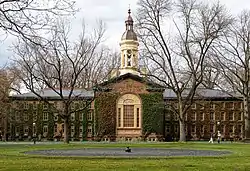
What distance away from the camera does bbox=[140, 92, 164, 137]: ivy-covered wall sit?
75.2 meters

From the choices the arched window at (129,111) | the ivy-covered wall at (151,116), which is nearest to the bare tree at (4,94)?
the arched window at (129,111)

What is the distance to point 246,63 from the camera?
58312 mm

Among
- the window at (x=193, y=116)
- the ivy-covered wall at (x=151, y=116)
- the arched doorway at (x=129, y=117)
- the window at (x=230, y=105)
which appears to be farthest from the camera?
the window at (x=193, y=116)

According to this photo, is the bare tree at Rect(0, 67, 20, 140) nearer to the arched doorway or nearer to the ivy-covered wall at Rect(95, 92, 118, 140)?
the ivy-covered wall at Rect(95, 92, 118, 140)

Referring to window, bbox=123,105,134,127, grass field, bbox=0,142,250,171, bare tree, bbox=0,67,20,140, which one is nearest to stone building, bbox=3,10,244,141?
window, bbox=123,105,134,127

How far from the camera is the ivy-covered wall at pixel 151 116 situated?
75250 mm

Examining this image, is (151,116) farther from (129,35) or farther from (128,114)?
(129,35)

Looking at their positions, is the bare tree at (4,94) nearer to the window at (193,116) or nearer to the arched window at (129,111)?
the arched window at (129,111)

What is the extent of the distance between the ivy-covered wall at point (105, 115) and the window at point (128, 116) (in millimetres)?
1664

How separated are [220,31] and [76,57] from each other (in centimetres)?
1517

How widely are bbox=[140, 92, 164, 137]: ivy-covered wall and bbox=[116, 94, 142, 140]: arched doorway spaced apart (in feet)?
2.38

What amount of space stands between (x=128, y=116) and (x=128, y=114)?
34 cm

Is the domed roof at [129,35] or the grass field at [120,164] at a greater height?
the domed roof at [129,35]

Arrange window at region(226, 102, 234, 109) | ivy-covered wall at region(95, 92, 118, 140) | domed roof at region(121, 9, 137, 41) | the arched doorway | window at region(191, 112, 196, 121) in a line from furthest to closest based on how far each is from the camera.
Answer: window at region(191, 112, 196, 121) < window at region(226, 102, 234, 109) < domed roof at region(121, 9, 137, 41) < ivy-covered wall at region(95, 92, 118, 140) < the arched doorway
